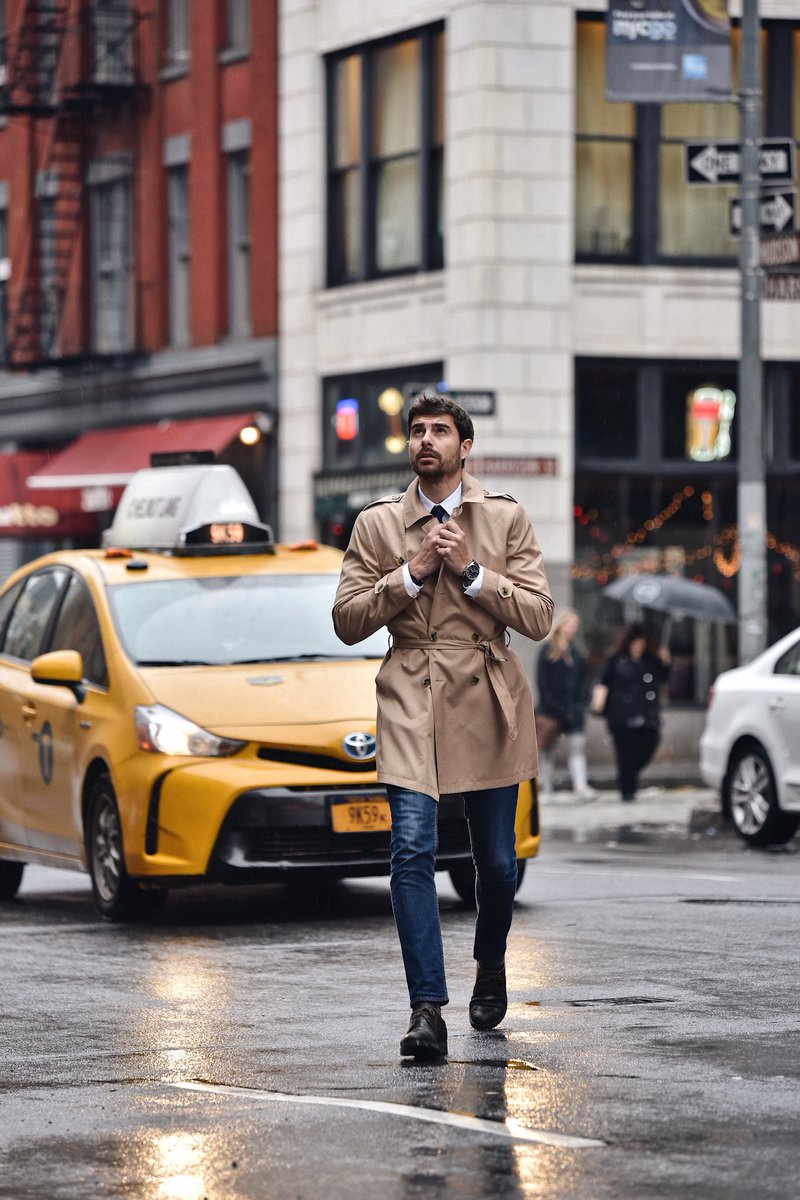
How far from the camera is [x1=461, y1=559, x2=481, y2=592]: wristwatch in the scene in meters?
7.44

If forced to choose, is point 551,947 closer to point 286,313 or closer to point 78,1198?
point 78,1198

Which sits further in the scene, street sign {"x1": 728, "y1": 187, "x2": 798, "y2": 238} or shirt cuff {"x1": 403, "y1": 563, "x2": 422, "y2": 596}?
street sign {"x1": 728, "y1": 187, "x2": 798, "y2": 238}

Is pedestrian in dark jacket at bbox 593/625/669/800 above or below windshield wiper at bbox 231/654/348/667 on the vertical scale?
below

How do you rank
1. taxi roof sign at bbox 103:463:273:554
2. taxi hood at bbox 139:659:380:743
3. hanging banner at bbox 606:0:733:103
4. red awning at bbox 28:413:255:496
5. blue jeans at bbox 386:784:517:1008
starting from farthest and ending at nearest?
red awning at bbox 28:413:255:496
hanging banner at bbox 606:0:733:103
taxi roof sign at bbox 103:463:273:554
taxi hood at bbox 139:659:380:743
blue jeans at bbox 386:784:517:1008

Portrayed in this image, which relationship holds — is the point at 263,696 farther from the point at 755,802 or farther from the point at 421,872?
the point at 755,802

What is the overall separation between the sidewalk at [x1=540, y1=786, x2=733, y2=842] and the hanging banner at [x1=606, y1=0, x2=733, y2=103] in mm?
5712

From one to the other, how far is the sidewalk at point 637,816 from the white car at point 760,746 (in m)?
1.26

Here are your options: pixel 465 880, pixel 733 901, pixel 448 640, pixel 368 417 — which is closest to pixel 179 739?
pixel 465 880

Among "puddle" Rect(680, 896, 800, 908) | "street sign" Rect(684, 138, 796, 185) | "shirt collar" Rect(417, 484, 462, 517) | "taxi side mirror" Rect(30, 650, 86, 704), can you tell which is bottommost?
"puddle" Rect(680, 896, 800, 908)

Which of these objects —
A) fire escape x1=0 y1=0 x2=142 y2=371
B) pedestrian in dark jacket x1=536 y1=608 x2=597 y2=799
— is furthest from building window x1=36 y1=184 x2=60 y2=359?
pedestrian in dark jacket x1=536 y1=608 x2=597 y2=799

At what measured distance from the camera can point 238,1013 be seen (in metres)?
8.33

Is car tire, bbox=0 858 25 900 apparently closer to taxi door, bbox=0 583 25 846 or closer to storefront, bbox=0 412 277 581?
taxi door, bbox=0 583 25 846

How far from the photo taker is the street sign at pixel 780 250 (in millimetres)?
19578

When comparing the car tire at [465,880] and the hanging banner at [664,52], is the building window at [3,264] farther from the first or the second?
the car tire at [465,880]
